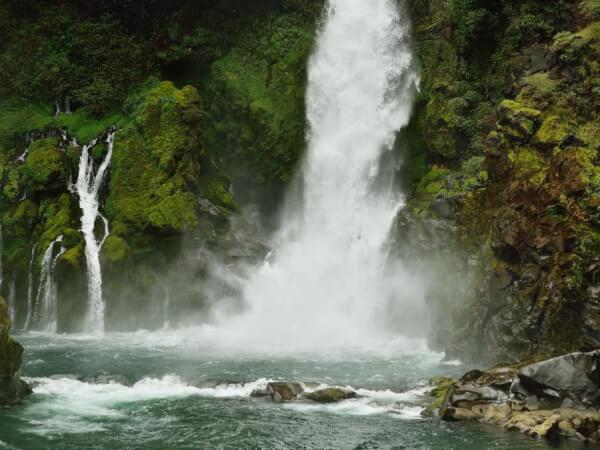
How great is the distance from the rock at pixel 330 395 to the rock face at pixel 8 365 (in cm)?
763

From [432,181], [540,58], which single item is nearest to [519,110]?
[540,58]

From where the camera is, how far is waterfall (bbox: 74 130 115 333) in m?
28.9

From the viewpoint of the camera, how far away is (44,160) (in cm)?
3155

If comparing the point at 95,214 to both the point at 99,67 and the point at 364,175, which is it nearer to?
the point at 99,67

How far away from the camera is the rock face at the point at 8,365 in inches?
639

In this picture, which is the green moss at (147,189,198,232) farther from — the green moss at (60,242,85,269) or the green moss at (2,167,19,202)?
the green moss at (2,167,19,202)

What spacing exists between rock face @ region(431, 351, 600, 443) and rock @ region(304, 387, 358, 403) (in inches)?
93.1

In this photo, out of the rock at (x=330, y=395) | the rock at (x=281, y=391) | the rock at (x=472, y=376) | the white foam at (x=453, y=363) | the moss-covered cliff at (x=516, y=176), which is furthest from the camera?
the white foam at (x=453, y=363)

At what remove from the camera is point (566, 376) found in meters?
15.0

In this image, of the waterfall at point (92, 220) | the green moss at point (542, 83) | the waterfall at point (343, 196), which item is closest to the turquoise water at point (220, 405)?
the waterfall at point (92, 220)

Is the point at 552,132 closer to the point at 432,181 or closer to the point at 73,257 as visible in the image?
the point at 432,181

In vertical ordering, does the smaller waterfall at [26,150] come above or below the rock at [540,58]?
below

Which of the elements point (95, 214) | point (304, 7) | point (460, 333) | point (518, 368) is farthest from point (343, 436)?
point (304, 7)

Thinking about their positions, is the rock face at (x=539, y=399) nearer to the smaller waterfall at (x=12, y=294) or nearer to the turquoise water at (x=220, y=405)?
the turquoise water at (x=220, y=405)
